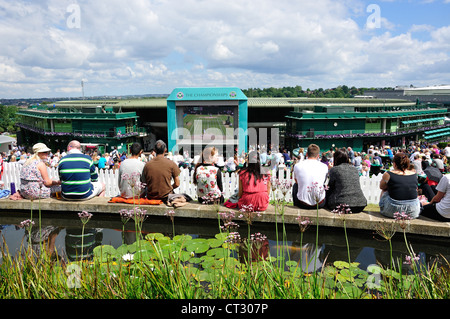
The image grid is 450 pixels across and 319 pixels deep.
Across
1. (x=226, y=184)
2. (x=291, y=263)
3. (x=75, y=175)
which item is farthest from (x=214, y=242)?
(x=226, y=184)

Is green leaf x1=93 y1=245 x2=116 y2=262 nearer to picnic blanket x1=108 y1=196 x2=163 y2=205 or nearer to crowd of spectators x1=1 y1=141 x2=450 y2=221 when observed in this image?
crowd of spectators x1=1 y1=141 x2=450 y2=221

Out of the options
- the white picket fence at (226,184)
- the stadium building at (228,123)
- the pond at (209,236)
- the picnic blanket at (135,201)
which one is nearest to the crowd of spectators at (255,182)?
the picnic blanket at (135,201)

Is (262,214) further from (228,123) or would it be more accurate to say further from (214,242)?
(228,123)

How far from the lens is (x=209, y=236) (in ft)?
11.7

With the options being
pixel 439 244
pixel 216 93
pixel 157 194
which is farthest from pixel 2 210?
pixel 216 93

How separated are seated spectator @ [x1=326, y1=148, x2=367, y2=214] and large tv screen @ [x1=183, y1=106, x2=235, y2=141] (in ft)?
82.9

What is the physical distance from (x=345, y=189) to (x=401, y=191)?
629mm

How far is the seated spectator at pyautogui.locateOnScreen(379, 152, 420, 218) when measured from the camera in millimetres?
3809

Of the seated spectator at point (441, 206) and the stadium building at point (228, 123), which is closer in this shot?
the seated spectator at point (441, 206)

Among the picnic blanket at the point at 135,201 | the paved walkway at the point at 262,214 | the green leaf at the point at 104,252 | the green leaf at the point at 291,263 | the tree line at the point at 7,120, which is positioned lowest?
the green leaf at the point at 291,263

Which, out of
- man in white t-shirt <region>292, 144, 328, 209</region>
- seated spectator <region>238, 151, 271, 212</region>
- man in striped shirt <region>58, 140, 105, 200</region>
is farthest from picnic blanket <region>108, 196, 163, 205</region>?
man in white t-shirt <region>292, 144, 328, 209</region>

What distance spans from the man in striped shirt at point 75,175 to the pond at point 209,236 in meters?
0.31

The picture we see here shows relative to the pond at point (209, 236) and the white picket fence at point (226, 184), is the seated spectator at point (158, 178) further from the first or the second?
the white picket fence at point (226, 184)

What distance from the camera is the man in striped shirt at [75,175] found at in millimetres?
4207
